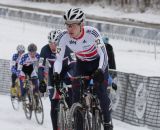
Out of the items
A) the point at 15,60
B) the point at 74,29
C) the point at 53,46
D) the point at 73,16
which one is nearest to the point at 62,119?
the point at 74,29

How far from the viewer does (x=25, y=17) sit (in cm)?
4712

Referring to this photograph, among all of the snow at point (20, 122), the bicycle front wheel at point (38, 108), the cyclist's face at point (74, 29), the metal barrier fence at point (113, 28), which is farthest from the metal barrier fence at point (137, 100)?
the metal barrier fence at point (113, 28)

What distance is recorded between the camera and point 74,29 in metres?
7.39

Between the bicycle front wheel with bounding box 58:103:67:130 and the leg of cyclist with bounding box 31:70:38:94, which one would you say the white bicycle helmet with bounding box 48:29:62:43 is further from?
the leg of cyclist with bounding box 31:70:38:94

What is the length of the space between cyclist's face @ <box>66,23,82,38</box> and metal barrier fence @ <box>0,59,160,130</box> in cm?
464

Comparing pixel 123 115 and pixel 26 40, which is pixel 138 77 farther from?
pixel 26 40

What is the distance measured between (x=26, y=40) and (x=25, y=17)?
10815mm

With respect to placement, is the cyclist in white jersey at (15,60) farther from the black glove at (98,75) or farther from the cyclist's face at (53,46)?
the black glove at (98,75)

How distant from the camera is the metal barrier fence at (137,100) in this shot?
38.4 feet

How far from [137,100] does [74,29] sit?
17.3 ft

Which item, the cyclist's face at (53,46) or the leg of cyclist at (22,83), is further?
the leg of cyclist at (22,83)

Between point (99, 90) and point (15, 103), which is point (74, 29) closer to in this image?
point (99, 90)

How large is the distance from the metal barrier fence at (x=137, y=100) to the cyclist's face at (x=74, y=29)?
4.64 m

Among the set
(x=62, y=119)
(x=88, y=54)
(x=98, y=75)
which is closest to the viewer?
(x=98, y=75)
